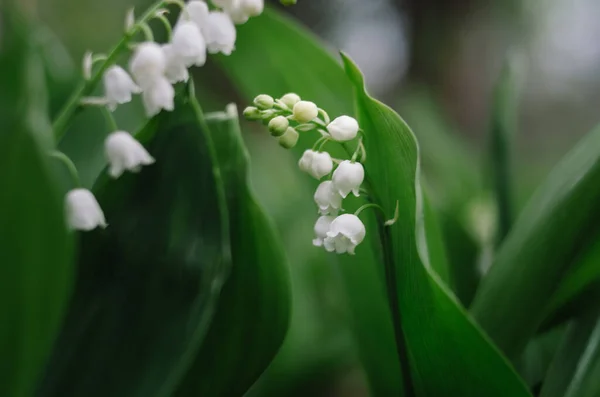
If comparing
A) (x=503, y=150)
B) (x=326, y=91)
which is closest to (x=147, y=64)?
(x=326, y=91)

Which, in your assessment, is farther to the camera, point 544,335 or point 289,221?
point 289,221

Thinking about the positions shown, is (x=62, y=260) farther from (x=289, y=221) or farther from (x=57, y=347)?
(x=289, y=221)

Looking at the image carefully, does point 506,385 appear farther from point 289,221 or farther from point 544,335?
point 289,221

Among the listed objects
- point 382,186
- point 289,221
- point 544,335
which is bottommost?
point 289,221

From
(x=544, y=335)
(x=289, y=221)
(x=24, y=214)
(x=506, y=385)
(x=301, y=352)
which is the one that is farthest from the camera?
(x=289, y=221)

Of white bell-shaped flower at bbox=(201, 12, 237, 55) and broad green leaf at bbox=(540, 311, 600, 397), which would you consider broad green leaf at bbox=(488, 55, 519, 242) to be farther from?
white bell-shaped flower at bbox=(201, 12, 237, 55)

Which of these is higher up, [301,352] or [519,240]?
[519,240]

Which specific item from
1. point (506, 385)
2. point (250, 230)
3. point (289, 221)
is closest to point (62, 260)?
point (250, 230)

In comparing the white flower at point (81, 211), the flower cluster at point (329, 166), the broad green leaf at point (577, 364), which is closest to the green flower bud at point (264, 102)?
the flower cluster at point (329, 166)

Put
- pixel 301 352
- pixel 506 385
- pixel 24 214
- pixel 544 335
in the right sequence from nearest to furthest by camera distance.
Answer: pixel 24 214 → pixel 506 385 → pixel 544 335 → pixel 301 352
